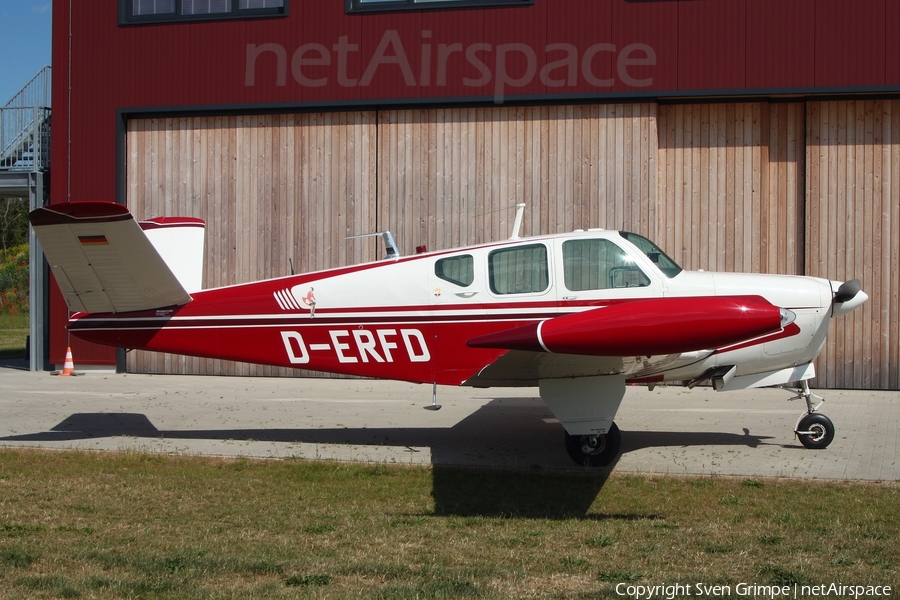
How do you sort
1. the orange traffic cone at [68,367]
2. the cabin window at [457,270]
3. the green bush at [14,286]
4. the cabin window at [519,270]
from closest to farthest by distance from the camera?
the cabin window at [519,270] < the cabin window at [457,270] < the orange traffic cone at [68,367] < the green bush at [14,286]

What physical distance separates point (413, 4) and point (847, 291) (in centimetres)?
973

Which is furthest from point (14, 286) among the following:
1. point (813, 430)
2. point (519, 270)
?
point (813, 430)

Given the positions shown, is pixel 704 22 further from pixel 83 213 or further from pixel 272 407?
pixel 83 213

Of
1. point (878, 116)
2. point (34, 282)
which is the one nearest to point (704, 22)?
point (878, 116)

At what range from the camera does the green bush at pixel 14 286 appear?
123 ft

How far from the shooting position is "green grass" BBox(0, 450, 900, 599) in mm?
4992

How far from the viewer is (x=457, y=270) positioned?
8.80m

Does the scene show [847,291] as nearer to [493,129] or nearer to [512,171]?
[512,171]

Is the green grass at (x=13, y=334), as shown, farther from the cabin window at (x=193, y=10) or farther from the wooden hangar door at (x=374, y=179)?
the cabin window at (x=193, y=10)

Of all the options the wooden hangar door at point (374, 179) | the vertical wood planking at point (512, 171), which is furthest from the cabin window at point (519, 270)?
the vertical wood planking at point (512, 171)

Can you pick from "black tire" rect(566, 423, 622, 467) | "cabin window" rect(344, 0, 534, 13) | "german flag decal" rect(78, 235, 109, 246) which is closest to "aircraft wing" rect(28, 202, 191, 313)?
"german flag decal" rect(78, 235, 109, 246)

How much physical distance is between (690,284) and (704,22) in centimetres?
773

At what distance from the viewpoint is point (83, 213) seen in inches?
329

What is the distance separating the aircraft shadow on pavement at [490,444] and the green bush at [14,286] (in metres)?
29.1
